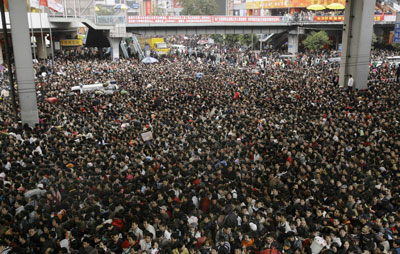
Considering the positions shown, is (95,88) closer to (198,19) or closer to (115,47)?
(115,47)

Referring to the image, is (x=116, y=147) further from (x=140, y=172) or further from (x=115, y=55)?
(x=115, y=55)


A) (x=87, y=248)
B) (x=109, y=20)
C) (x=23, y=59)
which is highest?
(x=109, y=20)

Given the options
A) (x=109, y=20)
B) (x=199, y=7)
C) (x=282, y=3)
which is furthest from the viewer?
(x=199, y=7)

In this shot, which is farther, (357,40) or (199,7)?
(199,7)

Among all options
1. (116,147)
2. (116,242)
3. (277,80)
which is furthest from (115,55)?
(116,242)

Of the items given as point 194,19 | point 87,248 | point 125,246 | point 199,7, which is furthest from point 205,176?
point 199,7

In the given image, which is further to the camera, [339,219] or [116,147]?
[116,147]

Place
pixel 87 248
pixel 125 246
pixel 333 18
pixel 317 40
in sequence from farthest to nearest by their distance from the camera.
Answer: pixel 333 18, pixel 317 40, pixel 125 246, pixel 87 248
